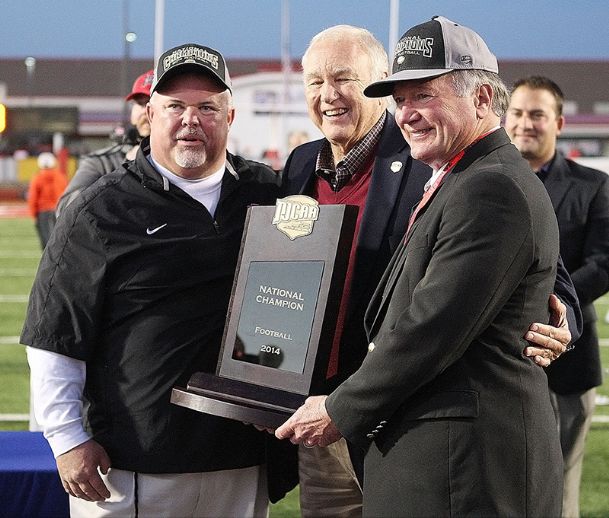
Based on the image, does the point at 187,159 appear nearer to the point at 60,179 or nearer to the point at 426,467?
the point at 426,467

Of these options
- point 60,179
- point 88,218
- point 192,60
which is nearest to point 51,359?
point 88,218

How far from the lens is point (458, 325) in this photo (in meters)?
2.57

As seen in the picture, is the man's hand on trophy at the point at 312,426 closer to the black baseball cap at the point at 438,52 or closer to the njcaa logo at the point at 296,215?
the njcaa logo at the point at 296,215

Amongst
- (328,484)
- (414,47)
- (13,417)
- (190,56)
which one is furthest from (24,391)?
(414,47)

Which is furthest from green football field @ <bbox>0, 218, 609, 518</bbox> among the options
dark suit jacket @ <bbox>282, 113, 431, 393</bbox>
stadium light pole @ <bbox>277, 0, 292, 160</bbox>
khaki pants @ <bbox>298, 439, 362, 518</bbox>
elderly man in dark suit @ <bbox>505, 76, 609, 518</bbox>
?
stadium light pole @ <bbox>277, 0, 292, 160</bbox>

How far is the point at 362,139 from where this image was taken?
11.5 feet

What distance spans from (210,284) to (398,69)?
0.96 m

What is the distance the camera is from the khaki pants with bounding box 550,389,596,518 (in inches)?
195

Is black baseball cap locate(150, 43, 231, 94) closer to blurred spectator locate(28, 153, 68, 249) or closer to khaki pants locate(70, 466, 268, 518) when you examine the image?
khaki pants locate(70, 466, 268, 518)

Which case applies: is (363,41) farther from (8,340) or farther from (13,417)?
(8,340)

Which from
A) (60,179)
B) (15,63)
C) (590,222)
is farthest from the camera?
(15,63)

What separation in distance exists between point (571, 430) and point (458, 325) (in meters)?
2.62

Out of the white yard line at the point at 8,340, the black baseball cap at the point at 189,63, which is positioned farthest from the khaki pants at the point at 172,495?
the white yard line at the point at 8,340

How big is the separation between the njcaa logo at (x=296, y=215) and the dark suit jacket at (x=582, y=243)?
1925 millimetres
